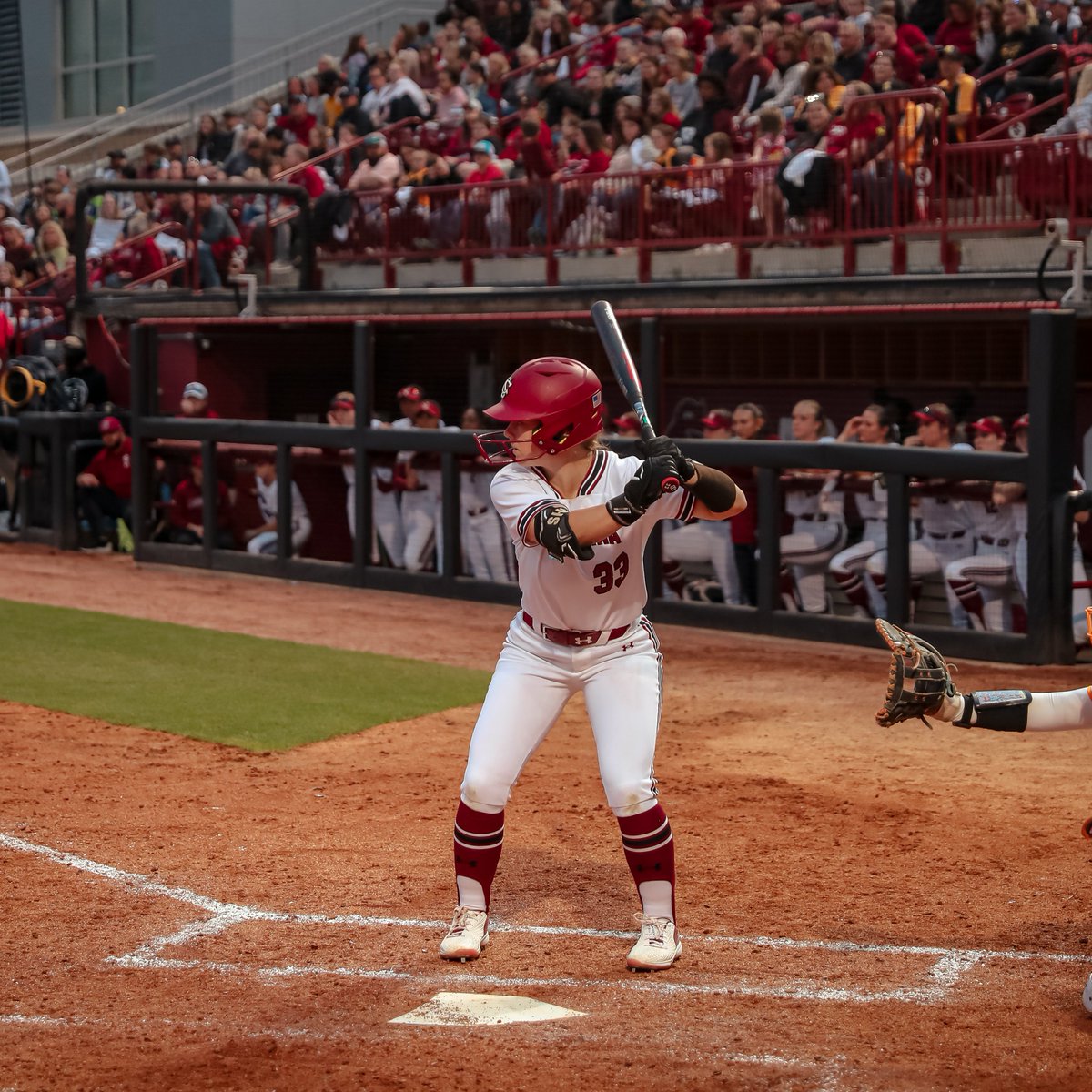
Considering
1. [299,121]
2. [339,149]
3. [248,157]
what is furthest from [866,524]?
[299,121]

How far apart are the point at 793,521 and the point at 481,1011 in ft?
21.9

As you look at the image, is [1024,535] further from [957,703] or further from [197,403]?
[197,403]

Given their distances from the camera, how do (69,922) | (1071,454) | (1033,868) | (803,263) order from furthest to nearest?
(803,263), (1071,454), (1033,868), (69,922)

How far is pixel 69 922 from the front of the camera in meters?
5.20

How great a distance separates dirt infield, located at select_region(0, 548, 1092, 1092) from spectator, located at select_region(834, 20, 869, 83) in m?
7.68

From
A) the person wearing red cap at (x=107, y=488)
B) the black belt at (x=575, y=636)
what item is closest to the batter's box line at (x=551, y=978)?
the black belt at (x=575, y=636)

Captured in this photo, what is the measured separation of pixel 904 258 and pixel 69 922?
8.59m

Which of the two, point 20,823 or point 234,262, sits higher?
point 234,262

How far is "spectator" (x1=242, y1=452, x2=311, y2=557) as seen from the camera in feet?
44.2

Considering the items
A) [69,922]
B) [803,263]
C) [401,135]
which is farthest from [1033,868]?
[401,135]

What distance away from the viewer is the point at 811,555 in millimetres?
10602

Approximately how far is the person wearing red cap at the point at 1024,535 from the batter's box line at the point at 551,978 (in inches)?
199

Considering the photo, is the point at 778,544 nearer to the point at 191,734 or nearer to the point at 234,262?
the point at 191,734

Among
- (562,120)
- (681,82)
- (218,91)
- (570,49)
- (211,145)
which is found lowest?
(562,120)
